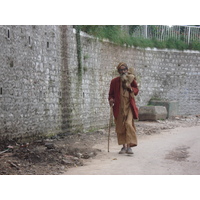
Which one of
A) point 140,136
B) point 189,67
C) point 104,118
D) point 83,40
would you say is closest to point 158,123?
point 104,118

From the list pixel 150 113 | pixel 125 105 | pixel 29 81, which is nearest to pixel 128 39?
pixel 150 113

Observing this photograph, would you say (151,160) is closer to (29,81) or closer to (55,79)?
(29,81)

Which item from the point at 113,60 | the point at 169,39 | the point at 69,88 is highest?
the point at 169,39

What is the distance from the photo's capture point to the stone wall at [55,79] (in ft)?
22.5

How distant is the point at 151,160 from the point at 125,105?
3.93 ft

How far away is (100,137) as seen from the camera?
9305 millimetres

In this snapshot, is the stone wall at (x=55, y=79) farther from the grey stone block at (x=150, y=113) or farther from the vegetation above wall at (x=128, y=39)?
the grey stone block at (x=150, y=113)

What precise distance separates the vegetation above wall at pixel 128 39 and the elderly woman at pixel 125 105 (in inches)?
155

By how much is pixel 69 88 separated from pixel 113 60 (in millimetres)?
3463

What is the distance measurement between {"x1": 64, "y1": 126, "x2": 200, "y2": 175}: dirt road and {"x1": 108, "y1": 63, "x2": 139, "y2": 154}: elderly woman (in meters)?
0.37

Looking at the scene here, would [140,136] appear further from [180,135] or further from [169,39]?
[169,39]

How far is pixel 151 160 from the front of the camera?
19.8 feet

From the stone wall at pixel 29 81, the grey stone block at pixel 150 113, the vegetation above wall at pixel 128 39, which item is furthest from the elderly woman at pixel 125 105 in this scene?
the grey stone block at pixel 150 113

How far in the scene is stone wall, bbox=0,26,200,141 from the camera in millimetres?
6845
